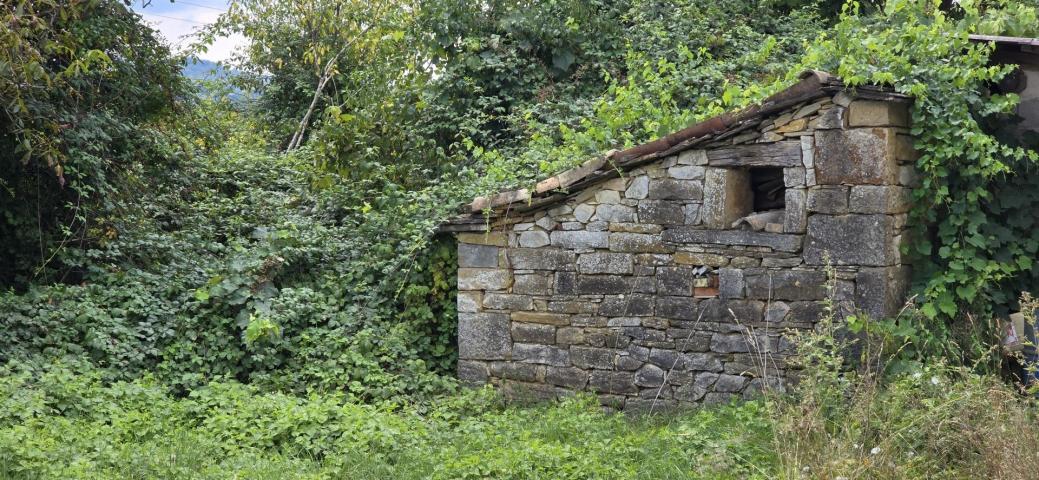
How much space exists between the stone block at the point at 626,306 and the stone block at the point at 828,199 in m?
1.42

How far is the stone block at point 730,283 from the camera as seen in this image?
670 centimetres

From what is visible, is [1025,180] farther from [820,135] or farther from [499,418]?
[499,418]

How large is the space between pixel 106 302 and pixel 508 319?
11.4 feet

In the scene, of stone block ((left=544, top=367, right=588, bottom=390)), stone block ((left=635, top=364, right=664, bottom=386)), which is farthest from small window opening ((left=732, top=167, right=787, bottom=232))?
stone block ((left=544, top=367, right=588, bottom=390))

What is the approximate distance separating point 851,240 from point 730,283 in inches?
36.2

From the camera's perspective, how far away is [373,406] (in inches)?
266

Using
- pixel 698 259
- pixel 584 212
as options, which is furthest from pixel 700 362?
pixel 584 212

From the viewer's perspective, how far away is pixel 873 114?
626 cm

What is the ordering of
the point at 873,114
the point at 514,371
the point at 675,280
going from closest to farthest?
the point at 873,114 → the point at 675,280 → the point at 514,371

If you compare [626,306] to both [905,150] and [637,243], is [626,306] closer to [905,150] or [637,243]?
[637,243]

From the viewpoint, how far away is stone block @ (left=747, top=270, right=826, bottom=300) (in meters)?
6.45

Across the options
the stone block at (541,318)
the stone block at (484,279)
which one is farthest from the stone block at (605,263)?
the stone block at (484,279)

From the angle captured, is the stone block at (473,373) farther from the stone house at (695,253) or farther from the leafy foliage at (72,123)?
the leafy foliage at (72,123)

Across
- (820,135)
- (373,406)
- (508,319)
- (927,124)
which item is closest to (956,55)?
(927,124)
